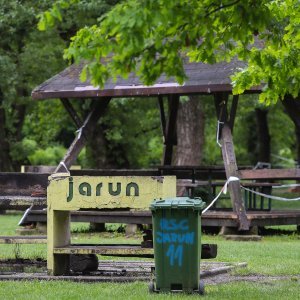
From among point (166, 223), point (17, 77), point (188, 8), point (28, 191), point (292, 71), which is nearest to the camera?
point (188, 8)

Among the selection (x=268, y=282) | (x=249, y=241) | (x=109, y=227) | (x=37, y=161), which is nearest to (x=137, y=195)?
(x=268, y=282)

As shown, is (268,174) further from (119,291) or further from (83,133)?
(119,291)

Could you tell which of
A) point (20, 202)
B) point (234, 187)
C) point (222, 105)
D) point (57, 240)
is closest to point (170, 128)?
point (222, 105)

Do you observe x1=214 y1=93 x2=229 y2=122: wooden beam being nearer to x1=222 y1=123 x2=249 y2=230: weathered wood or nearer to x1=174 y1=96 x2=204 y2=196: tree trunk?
x1=222 y1=123 x2=249 y2=230: weathered wood

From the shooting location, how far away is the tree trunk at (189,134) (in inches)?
1159

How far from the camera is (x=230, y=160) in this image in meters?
19.6

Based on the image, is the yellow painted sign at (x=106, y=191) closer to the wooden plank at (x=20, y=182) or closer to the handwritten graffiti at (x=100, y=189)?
the handwritten graffiti at (x=100, y=189)

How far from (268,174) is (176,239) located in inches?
382

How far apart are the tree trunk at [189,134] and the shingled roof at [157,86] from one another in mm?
8585

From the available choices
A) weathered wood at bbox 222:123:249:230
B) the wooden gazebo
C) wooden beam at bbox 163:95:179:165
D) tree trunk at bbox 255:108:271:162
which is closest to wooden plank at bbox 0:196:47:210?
the wooden gazebo

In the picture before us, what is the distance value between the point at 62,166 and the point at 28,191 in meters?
7.46

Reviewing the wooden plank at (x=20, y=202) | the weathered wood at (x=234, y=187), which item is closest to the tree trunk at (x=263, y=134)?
the weathered wood at (x=234, y=187)

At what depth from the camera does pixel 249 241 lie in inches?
752

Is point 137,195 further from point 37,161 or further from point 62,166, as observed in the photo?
point 37,161
